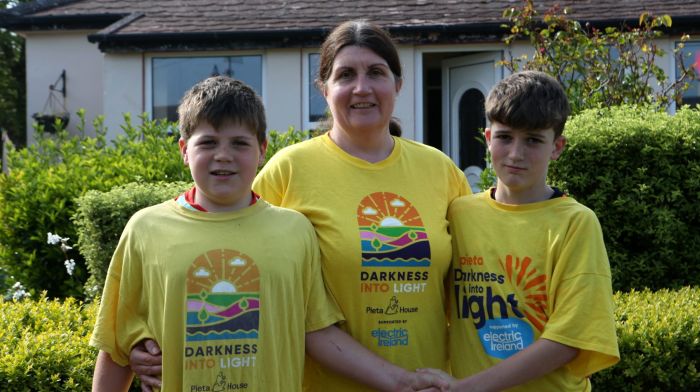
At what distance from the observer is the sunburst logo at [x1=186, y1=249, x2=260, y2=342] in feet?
8.47

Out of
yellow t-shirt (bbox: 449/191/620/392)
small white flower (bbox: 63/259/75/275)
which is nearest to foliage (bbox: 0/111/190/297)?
small white flower (bbox: 63/259/75/275)

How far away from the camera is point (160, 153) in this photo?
7172 millimetres

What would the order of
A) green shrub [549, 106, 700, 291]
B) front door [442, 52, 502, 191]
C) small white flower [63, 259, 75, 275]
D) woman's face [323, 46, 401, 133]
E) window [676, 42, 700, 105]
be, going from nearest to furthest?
woman's face [323, 46, 401, 133], green shrub [549, 106, 700, 291], small white flower [63, 259, 75, 275], window [676, 42, 700, 105], front door [442, 52, 502, 191]

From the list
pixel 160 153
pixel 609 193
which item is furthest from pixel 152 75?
pixel 609 193

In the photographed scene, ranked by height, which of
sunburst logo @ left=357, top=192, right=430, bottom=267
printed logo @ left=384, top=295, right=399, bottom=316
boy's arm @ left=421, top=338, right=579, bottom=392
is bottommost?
boy's arm @ left=421, top=338, right=579, bottom=392

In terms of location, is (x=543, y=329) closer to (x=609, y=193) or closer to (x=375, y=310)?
(x=375, y=310)

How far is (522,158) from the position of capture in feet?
9.53

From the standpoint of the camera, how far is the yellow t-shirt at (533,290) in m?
2.76

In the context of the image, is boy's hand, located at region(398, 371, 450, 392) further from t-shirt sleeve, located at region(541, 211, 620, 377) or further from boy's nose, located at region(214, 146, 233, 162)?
boy's nose, located at region(214, 146, 233, 162)

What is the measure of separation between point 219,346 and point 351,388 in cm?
56

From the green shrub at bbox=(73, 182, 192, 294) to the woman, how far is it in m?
2.65

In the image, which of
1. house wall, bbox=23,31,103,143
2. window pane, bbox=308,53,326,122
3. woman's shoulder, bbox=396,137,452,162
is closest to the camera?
woman's shoulder, bbox=396,137,452,162

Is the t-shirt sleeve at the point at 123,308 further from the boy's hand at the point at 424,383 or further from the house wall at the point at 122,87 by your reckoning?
the house wall at the point at 122,87

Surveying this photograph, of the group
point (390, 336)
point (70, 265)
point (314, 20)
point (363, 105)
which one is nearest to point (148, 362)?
point (390, 336)
